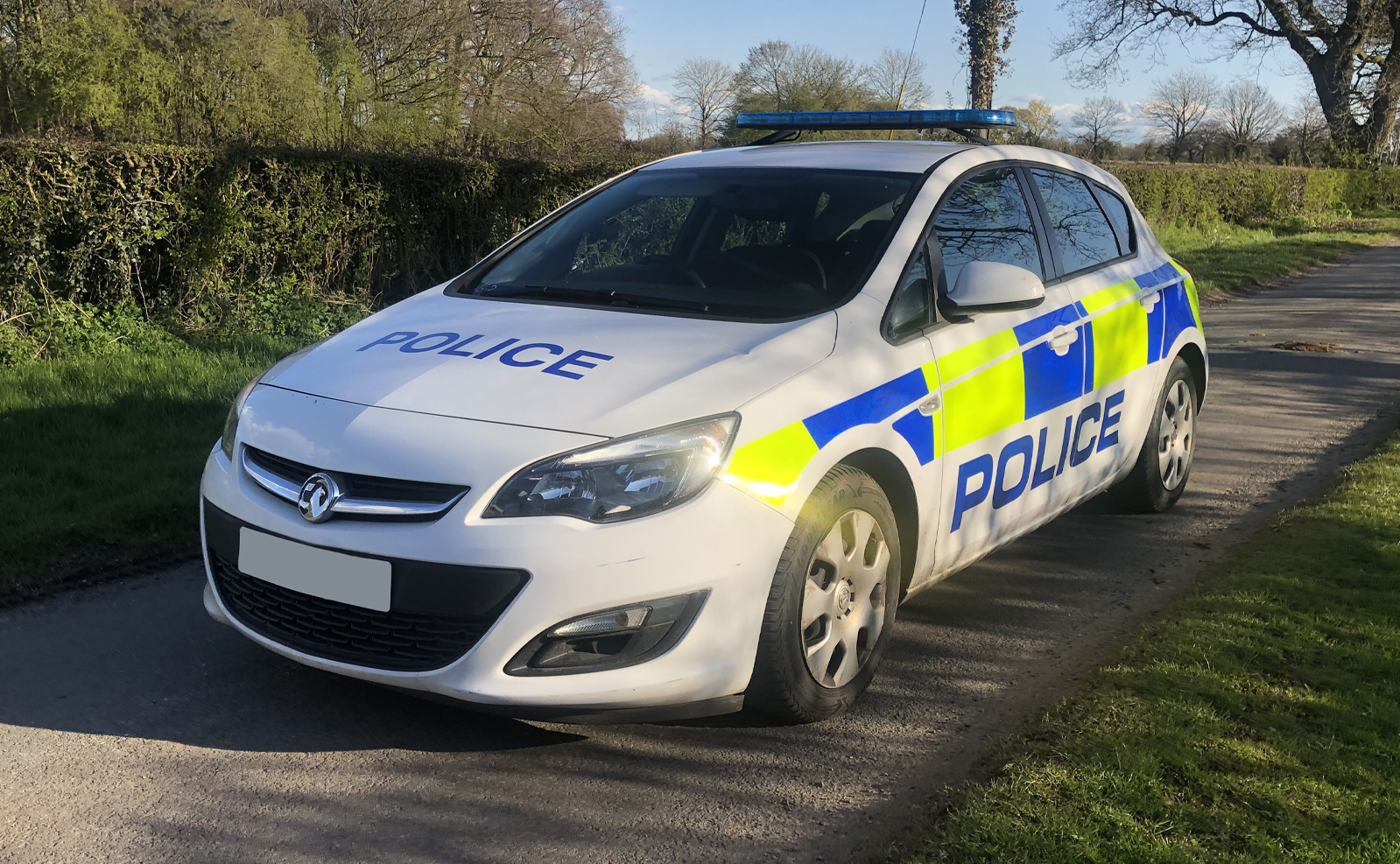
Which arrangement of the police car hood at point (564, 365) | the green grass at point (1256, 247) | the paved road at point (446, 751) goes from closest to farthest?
the paved road at point (446, 751) → the police car hood at point (564, 365) → the green grass at point (1256, 247)

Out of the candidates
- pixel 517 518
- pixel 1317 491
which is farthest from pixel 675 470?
pixel 1317 491

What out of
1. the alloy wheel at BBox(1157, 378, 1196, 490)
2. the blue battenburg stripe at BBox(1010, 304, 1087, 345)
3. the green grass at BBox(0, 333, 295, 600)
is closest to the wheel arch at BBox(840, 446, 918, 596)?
the blue battenburg stripe at BBox(1010, 304, 1087, 345)

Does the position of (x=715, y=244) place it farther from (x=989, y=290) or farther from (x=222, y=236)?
(x=222, y=236)

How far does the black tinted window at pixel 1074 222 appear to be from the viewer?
4.80 meters

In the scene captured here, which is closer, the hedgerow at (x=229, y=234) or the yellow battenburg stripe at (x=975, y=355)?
the yellow battenburg stripe at (x=975, y=355)

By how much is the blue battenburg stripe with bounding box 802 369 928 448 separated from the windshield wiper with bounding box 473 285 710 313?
2.06 feet

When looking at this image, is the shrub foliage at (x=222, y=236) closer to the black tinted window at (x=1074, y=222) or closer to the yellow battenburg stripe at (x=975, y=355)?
the black tinted window at (x=1074, y=222)

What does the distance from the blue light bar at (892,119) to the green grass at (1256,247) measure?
1107 centimetres

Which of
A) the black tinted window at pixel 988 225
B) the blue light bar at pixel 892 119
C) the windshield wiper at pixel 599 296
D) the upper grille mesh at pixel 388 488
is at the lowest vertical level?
the upper grille mesh at pixel 388 488

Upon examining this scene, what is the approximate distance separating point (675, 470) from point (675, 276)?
1.24 meters

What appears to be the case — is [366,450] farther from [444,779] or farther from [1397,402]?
[1397,402]

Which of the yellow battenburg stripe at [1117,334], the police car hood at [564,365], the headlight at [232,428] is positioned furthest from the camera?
the yellow battenburg stripe at [1117,334]

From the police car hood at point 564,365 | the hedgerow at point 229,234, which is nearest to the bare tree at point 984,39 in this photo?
the hedgerow at point 229,234

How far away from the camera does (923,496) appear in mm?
3672
